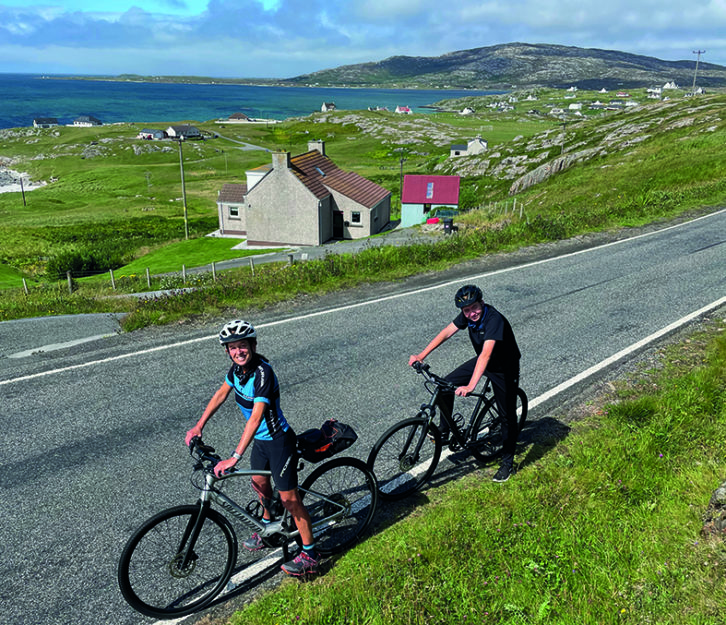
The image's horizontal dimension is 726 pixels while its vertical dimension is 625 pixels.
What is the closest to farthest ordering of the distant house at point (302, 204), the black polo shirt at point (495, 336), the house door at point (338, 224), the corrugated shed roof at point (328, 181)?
the black polo shirt at point (495, 336) < the distant house at point (302, 204) < the corrugated shed roof at point (328, 181) < the house door at point (338, 224)

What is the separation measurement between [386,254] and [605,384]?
29.7ft

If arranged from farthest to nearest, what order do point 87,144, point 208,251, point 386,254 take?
1. point 87,144
2. point 208,251
3. point 386,254

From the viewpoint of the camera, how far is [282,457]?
15.5 feet

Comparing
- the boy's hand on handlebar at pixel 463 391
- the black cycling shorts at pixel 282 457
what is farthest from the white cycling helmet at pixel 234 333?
the boy's hand on handlebar at pixel 463 391

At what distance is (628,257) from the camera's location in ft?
55.9

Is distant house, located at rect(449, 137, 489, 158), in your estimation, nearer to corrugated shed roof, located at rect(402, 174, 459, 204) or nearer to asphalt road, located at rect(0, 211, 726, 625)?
corrugated shed roof, located at rect(402, 174, 459, 204)

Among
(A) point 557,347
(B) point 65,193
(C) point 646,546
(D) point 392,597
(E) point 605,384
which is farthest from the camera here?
(B) point 65,193

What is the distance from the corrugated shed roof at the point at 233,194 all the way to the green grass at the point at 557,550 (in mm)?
51351

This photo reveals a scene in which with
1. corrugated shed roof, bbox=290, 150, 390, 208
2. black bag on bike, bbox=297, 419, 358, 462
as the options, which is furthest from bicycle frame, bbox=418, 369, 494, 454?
corrugated shed roof, bbox=290, 150, 390, 208

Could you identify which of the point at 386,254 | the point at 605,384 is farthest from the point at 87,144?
the point at 605,384

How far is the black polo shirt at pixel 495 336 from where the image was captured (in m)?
5.83

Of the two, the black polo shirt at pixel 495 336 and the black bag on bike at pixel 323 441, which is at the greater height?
the black polo shirt at pixel 495 336

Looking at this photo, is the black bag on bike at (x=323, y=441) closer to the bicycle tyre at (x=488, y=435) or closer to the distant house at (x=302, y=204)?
the bicycle tyre at (x=488, y=435)

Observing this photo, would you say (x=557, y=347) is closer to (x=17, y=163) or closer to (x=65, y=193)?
(x=65, y=193)
